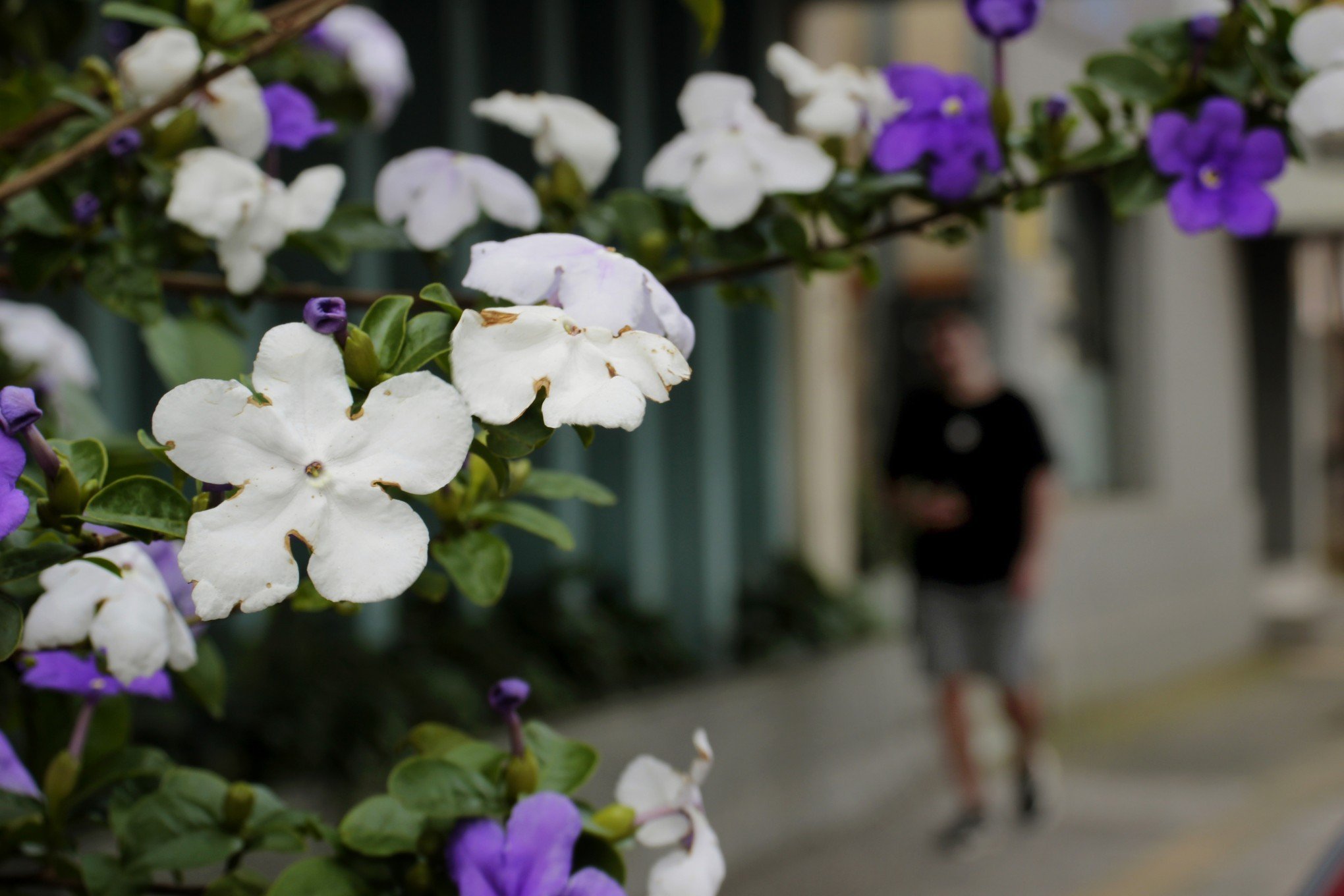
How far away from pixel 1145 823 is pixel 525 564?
235 cm

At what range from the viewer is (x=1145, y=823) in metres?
5.14

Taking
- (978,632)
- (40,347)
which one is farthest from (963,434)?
(40,347)

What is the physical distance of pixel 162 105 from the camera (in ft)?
3.50

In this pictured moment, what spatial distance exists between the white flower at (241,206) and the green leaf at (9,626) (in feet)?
1.38

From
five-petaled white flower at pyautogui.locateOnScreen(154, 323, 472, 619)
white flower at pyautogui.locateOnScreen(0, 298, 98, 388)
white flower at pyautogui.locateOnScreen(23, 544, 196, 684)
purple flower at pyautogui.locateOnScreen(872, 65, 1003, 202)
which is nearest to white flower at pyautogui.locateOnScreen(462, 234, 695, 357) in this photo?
five-petaled white flower at pyautogui.locateOnScreen(154, 323, 472, 619)

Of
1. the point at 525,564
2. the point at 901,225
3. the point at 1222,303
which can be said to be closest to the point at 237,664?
the point at 525,564

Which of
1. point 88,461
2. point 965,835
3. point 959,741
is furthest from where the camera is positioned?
point 959,741

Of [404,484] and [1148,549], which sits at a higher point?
[404,484]

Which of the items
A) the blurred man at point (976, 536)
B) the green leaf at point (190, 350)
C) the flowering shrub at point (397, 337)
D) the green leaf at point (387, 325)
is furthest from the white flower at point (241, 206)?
the blurred man at point (976, 536)

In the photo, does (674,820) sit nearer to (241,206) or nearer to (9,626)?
(9,626)

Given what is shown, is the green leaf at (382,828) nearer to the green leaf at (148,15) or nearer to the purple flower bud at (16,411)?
the purple flower bud at (16,411)

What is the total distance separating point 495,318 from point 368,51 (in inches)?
35.9

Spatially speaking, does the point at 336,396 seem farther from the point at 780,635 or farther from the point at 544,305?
the point at 780,635

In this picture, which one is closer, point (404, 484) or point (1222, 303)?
point (404, 484)
